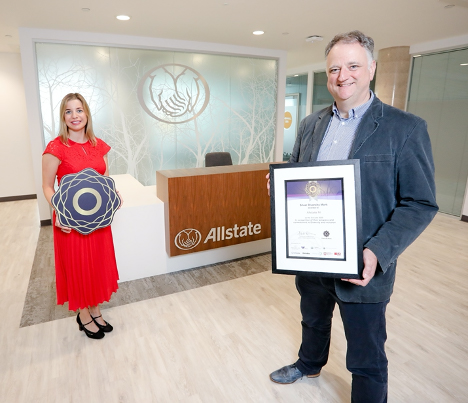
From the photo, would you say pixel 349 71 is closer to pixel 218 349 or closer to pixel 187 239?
pixel 218 349

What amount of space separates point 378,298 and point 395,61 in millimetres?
5149

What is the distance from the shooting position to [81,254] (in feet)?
6.76

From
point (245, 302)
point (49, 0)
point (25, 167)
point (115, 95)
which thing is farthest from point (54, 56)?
point (245, 302)

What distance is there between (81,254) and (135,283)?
0.99 meters

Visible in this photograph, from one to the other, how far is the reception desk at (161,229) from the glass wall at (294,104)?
17.2ft

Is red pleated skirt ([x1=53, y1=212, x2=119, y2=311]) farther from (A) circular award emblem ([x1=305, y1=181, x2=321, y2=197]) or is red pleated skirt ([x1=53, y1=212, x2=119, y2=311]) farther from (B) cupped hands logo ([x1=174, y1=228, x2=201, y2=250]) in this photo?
(A) circular award emblem ([x1=305, y1=181, x2=321, y2=197])

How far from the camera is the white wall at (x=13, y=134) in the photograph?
546 cm

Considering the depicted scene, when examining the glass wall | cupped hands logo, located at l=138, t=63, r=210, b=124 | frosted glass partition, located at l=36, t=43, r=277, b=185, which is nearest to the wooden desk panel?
frosted glass partition, located at l=36, t=43, r=277, b=185


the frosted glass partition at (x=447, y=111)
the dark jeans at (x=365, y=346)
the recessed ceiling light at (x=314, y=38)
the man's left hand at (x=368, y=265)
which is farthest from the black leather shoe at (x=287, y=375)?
the frosted glass partition at (x=447, y=111)

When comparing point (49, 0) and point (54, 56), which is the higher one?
point (49, 0)

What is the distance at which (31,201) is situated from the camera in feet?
19.2

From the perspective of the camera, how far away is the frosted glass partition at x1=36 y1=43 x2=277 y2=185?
441 cm

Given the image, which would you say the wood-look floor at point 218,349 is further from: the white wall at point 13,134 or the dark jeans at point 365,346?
the white wall at point 13,134

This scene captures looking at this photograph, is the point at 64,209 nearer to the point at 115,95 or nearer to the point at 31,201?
the point at 115,95
